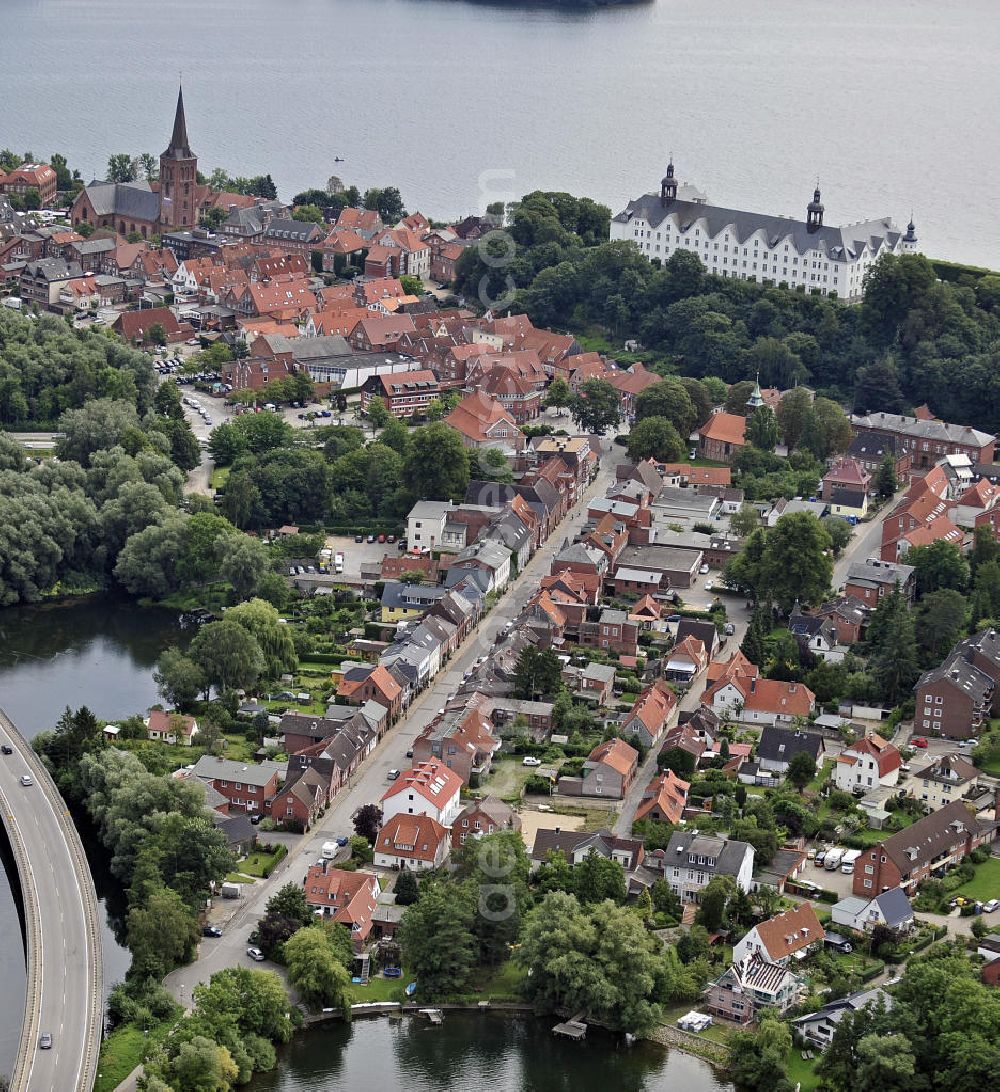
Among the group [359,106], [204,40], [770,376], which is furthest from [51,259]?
[204,40]

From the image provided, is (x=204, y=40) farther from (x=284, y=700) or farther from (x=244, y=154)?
(x=284, y=700)

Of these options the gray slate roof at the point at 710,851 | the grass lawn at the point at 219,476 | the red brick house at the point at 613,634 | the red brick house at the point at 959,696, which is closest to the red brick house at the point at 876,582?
the red brick house at the point at 959,696

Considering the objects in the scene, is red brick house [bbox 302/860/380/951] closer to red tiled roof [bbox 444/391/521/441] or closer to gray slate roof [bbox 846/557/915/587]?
gray slate roof [bbox 846/557/915/587]

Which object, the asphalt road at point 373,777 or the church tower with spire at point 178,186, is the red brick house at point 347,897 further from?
the church tower with spire at point 178,186

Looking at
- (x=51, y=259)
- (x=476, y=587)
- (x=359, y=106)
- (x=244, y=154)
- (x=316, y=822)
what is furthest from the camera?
→ (x=359, y=106)

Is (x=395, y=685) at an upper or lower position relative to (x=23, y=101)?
lower

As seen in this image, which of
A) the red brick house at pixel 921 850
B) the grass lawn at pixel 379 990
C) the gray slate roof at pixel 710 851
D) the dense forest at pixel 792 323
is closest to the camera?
the grass lawn at pixel 379 990

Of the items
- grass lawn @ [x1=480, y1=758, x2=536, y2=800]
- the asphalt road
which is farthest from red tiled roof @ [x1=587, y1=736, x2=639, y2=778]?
the asphalt road
